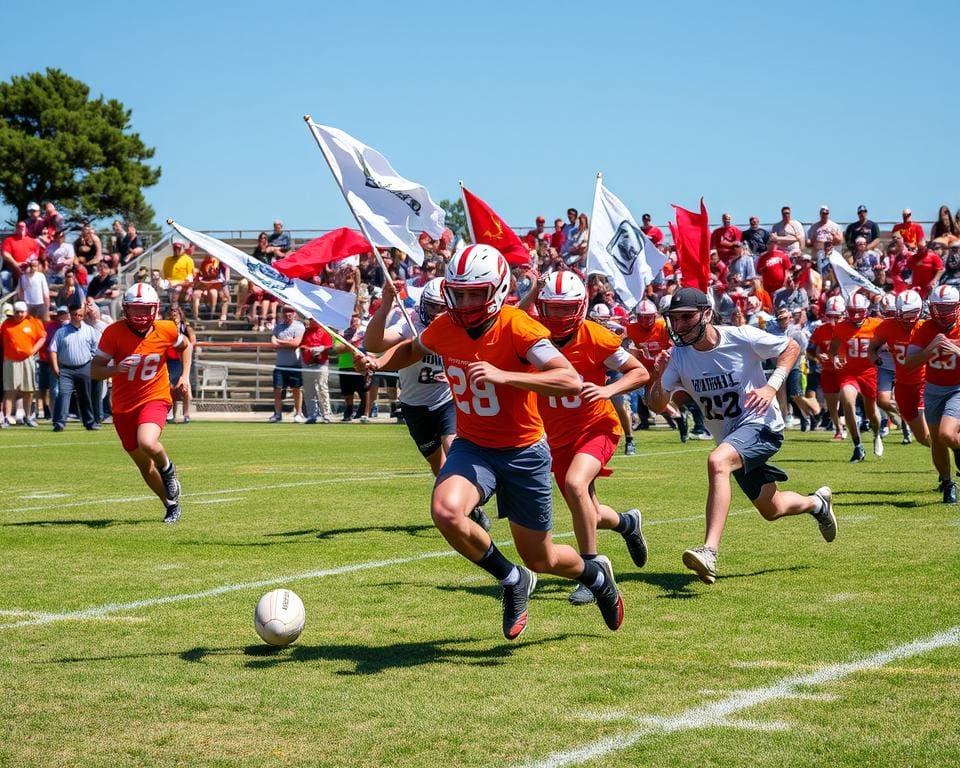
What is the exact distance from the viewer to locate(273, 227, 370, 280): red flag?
1484cm

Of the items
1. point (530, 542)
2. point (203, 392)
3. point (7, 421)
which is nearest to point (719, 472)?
point (530, 542)

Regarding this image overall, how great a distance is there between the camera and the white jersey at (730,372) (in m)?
8.80

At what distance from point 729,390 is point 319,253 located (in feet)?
23.4

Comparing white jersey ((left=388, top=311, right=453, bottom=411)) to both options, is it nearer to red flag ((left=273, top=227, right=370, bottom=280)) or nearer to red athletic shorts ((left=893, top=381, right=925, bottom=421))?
red flag ((left=273, top=227, right=370, bottom=280))

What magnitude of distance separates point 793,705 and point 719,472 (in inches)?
127

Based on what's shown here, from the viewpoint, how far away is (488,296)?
21.2ft

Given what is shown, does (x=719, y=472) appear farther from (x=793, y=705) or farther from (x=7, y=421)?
(x=7, y=421)

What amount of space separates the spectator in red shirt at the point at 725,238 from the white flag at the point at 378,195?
1808 cm

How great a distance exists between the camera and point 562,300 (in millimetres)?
8391

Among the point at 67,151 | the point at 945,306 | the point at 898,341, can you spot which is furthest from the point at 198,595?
the point at 67,151

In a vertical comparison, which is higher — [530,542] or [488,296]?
[488,296]

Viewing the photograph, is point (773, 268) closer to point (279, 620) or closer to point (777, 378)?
point (777, 378)

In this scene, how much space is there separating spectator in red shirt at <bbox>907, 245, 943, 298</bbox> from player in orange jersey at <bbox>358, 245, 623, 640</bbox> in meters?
21.6

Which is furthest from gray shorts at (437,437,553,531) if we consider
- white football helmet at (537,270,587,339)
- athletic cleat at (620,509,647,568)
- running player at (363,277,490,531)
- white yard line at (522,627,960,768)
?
running player at (363,277,490,531)
